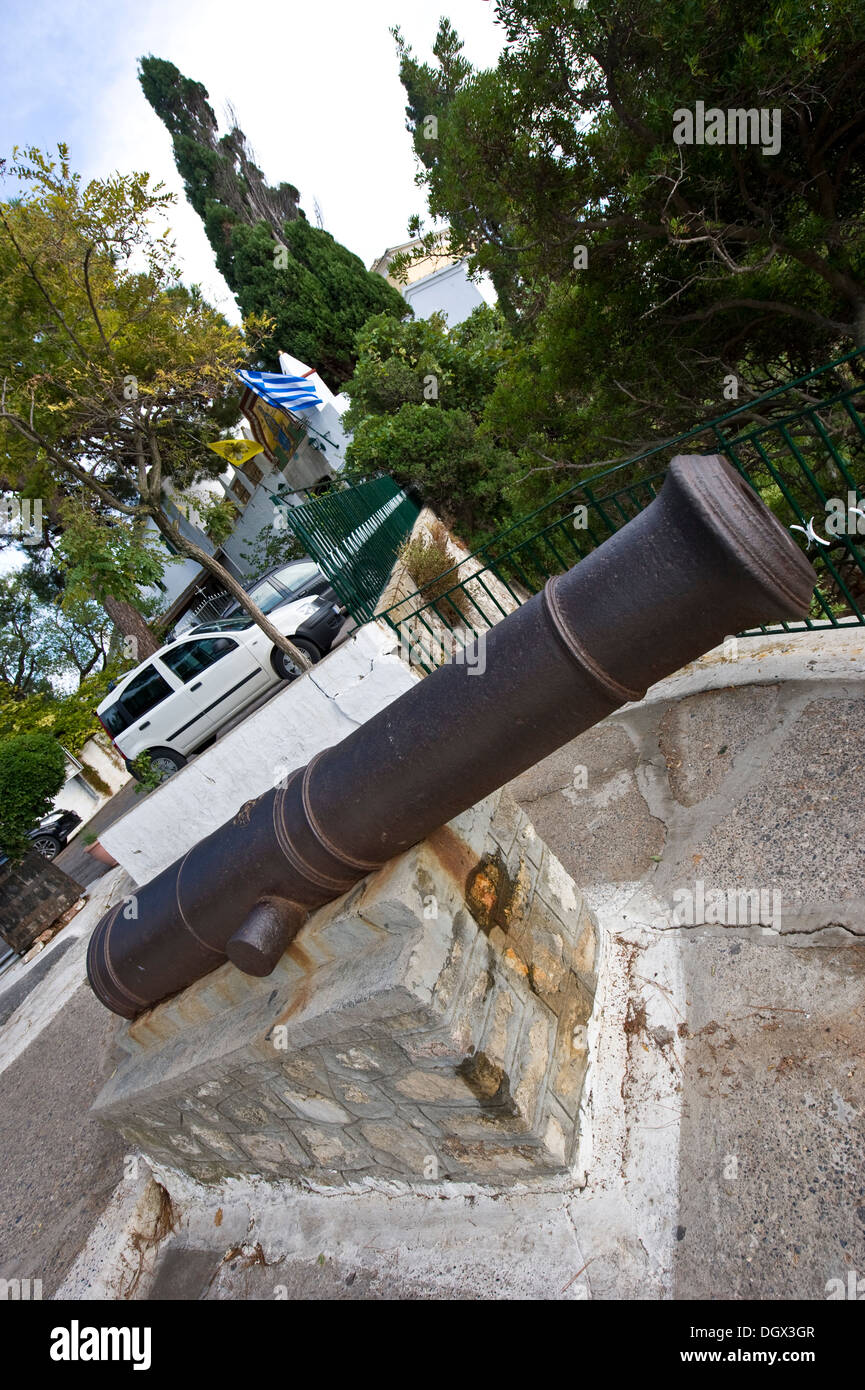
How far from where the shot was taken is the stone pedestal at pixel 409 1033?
218 centimetres

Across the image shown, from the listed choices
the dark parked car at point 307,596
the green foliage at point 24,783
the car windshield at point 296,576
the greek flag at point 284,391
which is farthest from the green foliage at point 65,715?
the greek flag at point 284,391

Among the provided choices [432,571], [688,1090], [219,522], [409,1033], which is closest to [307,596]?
[432,571]

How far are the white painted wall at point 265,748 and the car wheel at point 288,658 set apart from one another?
364 centimetres

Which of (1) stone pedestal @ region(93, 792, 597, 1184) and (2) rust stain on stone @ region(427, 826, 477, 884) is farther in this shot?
(2) rust stain on stone @ region(427, 826, 477, 884)

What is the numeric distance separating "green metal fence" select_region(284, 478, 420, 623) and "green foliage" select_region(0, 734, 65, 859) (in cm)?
471

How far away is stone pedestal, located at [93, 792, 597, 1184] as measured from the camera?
7.15 feet

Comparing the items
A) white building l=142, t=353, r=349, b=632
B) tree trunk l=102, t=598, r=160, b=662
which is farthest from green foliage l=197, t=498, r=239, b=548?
tree trunk l=102, t=598, r=160, b=662

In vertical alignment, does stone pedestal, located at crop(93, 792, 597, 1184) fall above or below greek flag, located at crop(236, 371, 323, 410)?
below

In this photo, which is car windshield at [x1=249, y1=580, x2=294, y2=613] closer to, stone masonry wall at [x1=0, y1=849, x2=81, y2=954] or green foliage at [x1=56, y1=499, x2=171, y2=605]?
green foliage at [x1=56, y1=499, x2=171, y2=605]

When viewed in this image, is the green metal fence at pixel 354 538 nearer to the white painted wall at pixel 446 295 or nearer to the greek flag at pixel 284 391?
the greek flag at pixel 284 391

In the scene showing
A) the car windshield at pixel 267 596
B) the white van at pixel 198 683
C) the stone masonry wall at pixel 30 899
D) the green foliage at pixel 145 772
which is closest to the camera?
the stone masonry wall at pixel 30 899

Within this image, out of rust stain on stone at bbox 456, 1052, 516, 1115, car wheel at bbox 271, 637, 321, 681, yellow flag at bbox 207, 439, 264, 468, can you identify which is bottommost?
rust stain on stone at bbox 456, 1052, 516, 1115

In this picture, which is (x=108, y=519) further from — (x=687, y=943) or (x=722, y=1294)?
(x=722, y=1294)
